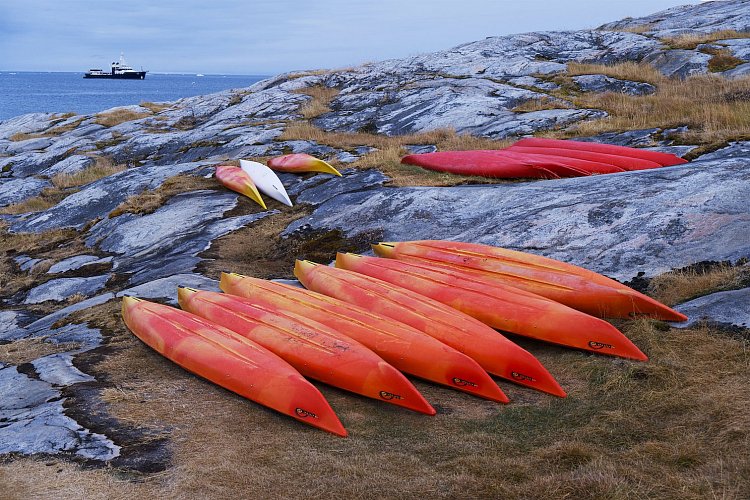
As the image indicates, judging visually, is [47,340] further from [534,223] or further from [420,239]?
[534,223]

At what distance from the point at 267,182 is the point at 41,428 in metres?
11.2

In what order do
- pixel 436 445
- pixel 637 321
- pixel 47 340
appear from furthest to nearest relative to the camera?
1. pixel 47 340
2. pixel 637 321
3. pixel 436 445

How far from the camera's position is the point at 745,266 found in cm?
831

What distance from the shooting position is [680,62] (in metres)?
26.8

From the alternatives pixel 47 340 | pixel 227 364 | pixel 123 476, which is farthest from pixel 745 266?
pixel 47 340

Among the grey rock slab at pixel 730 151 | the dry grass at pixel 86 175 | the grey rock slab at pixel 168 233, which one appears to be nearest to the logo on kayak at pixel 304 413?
the grey rock slab at pixel 168 233

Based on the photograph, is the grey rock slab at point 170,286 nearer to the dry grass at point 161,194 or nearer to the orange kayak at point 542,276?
the orange kayak at point 542,276

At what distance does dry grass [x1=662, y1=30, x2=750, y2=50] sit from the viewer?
1113 inches

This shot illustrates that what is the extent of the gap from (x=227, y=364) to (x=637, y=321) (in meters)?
4.91

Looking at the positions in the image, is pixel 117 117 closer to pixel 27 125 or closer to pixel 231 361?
pixel 27 125

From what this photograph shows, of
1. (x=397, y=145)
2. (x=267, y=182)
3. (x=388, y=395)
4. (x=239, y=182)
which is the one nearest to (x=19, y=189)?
(x=239, y=182)

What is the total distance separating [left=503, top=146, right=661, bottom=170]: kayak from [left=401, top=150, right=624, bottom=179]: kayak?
10.8 inches

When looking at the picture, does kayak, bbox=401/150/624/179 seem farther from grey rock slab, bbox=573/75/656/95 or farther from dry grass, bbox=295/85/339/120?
dry grass, bbox=295/85/339/120

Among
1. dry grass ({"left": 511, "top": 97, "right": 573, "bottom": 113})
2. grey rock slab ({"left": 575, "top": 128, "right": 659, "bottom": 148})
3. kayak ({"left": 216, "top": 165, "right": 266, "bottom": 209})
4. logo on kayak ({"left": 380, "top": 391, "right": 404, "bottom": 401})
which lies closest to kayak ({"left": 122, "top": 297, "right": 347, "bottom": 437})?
logo on kayak ({"left": 380, "top": 391, "right": 404, "bottom": 401})
